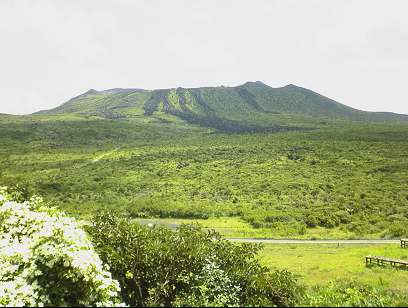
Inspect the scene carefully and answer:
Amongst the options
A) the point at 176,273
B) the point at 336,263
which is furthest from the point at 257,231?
the point at 176,273

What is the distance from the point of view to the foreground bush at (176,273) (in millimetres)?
18453

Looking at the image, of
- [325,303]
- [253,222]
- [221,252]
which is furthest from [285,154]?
[325,303]

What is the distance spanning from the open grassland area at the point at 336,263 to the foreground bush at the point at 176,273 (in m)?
11.0

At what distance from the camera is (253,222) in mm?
62062

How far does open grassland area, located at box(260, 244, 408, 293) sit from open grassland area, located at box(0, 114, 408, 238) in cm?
922

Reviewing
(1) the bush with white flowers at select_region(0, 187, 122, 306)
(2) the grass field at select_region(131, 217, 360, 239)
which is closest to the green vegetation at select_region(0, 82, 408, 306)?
(2) the grass field at select_region(131, 217, 360, 239)

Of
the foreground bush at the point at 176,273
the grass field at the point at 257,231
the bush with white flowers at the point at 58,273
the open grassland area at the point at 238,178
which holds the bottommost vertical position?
the grass field at the point at 257,231

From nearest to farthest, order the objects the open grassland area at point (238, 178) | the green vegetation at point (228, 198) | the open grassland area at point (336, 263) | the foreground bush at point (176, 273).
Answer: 1. the foreground bush at point (176, 273)
2. the green vegetation at point (228, 198)
3. the open grassland area at point (336, 263)
4. the open grassland area at point (238, 178)

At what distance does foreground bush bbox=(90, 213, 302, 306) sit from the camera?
727 inches

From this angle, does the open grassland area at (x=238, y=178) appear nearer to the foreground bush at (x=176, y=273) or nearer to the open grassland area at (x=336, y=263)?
the open grassland area at (x=336, y=263)

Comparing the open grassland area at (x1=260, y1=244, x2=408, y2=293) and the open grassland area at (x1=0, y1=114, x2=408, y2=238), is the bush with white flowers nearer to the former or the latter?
the open grassland area at (x1=0, y1=114, x2=408, y2=238)

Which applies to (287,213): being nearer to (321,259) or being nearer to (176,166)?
(321,259)

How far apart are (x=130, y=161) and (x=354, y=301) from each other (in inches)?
4212

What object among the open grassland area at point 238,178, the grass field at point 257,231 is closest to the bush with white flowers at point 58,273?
the open grassland area at point 238,178
